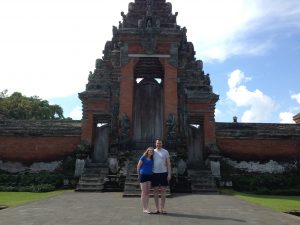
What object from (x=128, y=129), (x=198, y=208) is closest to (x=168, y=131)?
(x=128, y=129)

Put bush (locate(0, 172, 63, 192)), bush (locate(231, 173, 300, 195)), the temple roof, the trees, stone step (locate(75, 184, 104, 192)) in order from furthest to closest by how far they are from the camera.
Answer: the trees
the temple roof
bush (locate(231, 173, 300, 195))
bush (locate(0, 172, 63, 192))
stone step (locate(75, 184, 104, 192))

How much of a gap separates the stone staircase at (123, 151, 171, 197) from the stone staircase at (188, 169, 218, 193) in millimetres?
2968

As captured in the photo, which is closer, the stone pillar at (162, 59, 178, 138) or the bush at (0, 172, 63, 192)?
the bush at (0, 172, 63, 192)

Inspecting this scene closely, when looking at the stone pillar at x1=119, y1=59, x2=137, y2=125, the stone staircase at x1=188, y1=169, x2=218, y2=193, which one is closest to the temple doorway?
the stone pillar at x1=119, y1=59, x2=137, y2=125

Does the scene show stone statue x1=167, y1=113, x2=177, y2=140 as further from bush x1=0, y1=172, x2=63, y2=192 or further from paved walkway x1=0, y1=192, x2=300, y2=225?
paved walkway x1=0, y1=192, x2=300, y2=225

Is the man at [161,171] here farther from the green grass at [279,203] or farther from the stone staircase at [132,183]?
the stone staircase at [132,183]

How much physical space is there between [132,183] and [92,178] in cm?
346

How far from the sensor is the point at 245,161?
21750mm

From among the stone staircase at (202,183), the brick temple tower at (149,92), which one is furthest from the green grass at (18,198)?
the stone staircase at (202,183)

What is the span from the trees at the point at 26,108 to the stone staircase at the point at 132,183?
28.3 metres

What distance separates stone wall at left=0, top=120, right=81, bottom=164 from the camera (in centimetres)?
2139

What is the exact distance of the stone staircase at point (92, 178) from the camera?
1631cm

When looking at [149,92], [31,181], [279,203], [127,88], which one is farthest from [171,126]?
[31,181]

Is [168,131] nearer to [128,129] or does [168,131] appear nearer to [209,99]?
[128,129]
